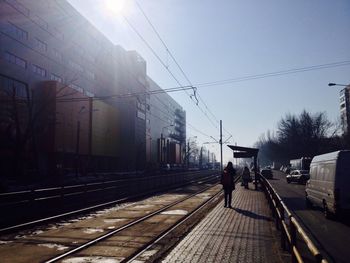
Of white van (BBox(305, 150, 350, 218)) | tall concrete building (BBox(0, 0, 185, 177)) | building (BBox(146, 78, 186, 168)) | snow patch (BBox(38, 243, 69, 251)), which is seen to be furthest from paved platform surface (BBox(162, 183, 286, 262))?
building (BBox(146, 78, 186, 168))

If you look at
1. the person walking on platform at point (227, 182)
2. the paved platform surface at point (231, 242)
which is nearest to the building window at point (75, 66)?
the person walking on platform at point (227, 182)

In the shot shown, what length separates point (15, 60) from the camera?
170 feet

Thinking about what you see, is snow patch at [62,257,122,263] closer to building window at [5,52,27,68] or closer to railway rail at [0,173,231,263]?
railway rail at [0,173,231,263]

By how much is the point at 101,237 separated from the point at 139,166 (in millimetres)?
91956

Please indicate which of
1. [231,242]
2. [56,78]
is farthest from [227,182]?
[56,78]

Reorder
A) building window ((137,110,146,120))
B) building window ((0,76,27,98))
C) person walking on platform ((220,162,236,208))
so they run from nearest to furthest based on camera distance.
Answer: person walking on platform ((220,162,236,208)) < building window ((0,76,27,98)) < building window ((137,110,146,120))

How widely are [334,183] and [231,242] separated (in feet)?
19.2

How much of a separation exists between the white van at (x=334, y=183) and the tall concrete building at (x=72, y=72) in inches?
647

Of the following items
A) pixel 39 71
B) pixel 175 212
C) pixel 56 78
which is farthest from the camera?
pixel 56 78

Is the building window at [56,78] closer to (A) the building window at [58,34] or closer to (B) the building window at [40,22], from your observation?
(A) the building window at [58,34]

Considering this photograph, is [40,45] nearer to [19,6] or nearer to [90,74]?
[19,6]

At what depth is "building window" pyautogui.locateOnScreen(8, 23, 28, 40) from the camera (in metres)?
50.8

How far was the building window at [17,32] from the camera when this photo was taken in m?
Result: 50.8

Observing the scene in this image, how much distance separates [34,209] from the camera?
1614 cm
